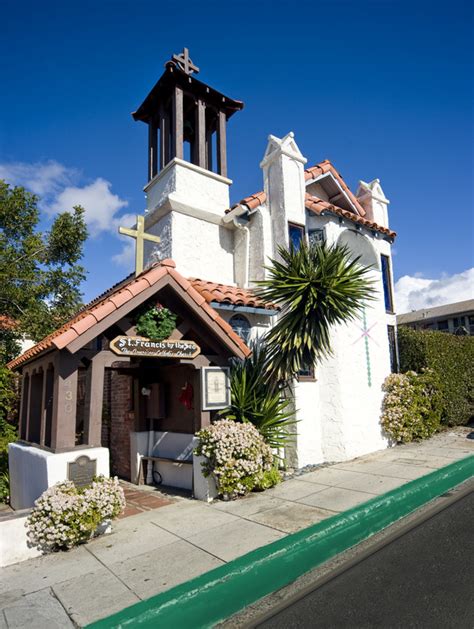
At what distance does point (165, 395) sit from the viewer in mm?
9344

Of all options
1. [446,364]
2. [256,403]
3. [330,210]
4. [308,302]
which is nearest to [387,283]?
[446,364]

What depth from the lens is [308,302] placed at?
852cm

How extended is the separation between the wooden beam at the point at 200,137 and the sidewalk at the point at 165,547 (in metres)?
8.60

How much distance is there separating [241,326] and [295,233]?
3.03m

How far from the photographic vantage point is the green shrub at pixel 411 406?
1087cm

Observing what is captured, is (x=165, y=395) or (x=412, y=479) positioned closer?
(x=412, y=479)

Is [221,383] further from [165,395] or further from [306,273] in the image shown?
[306,273]

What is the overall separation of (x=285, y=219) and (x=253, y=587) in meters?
8.15

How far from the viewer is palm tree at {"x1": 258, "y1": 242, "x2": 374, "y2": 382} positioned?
336 inches

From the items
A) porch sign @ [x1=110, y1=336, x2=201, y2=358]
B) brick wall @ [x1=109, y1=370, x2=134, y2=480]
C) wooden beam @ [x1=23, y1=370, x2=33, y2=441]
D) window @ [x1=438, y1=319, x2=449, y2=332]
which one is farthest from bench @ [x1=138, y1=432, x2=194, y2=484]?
window @ [x1=438, y1=319, x2=449, y2=332]

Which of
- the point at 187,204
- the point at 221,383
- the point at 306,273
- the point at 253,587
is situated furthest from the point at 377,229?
the point at 253,587

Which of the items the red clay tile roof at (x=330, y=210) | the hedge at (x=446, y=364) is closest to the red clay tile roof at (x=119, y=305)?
the red clay tile roof at (x=330, y=210)

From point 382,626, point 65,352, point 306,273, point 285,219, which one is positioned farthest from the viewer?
point 285,219

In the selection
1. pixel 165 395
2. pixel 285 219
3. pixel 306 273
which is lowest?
pixel 165 395
